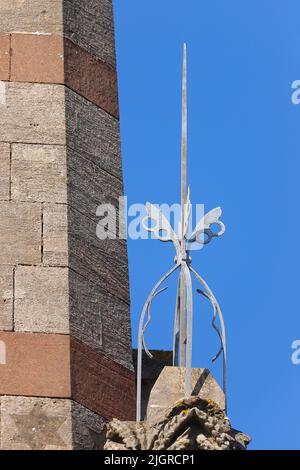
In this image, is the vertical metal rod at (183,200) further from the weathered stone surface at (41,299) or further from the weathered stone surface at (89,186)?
the weathered stone surface at (89,186)

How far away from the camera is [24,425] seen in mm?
19188

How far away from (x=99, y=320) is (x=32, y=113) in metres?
1.65

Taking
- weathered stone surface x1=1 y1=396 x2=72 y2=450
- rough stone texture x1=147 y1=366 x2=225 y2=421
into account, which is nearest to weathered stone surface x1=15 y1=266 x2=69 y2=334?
weathered stone surface x1=1 y1=396 x2=72 y2=450

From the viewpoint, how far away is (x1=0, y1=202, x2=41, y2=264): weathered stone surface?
19933 millimetres

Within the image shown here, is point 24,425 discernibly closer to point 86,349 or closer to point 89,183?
point 86,349

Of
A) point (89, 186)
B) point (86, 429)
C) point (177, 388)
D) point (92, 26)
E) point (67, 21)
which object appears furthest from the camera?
point (92, 26)

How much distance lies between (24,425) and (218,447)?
5.19ft

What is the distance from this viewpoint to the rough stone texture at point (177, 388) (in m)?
18.8

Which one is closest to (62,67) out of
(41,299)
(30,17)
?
(30,17)

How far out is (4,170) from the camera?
20344 mm

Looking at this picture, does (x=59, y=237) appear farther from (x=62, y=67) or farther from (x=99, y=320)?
(x=62, y=67)

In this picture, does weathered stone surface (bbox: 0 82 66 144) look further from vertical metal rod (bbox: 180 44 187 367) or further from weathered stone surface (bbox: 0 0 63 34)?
vertical metal rod (bbox: 180 44 187 367)

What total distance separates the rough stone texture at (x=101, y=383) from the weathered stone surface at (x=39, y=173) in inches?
46.7

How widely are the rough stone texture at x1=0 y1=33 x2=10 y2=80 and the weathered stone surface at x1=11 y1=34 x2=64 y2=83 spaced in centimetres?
4
